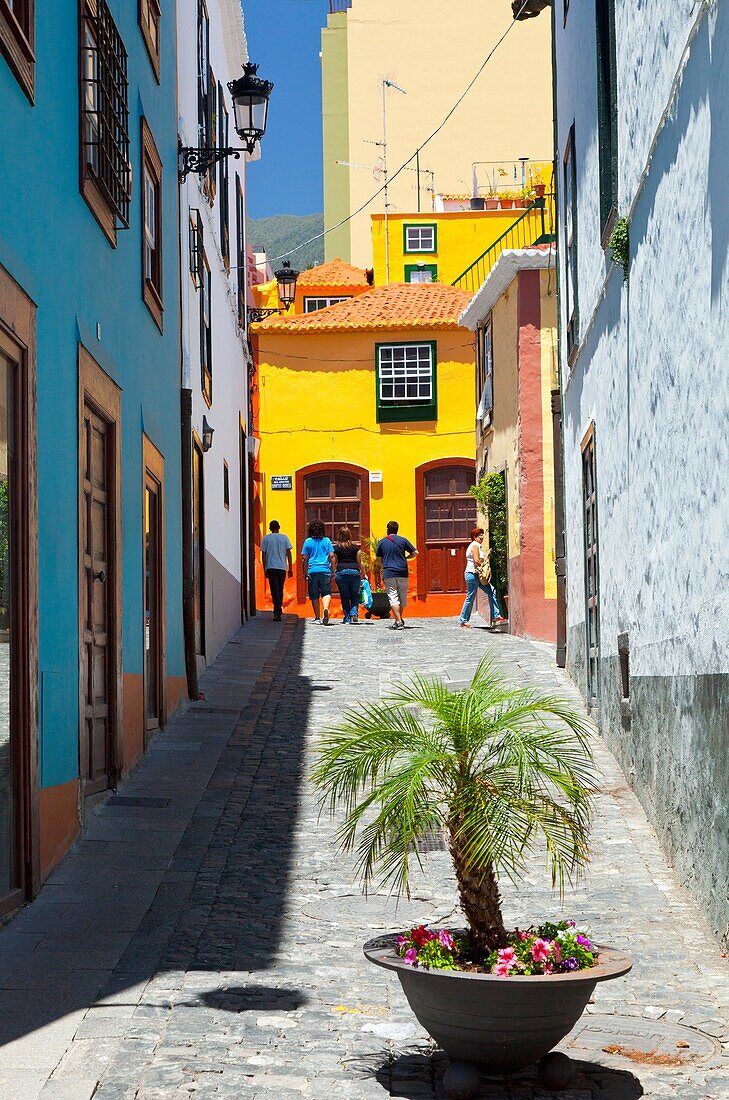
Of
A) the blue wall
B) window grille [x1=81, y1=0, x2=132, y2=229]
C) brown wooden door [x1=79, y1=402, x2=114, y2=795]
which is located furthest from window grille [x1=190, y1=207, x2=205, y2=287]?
brown wooden door [x1=79, y1=402, x2=114, y2=795]

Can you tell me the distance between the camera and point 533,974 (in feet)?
14.3

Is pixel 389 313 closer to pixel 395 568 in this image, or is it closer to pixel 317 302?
pixel 317 302

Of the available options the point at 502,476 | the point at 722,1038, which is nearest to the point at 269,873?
the point at 722,1038

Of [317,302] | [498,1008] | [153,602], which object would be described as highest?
[317,302]

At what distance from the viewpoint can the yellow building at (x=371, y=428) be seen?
3117cm

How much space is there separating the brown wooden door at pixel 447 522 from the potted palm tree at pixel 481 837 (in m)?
26.3

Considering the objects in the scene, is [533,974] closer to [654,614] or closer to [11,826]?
[11,826]

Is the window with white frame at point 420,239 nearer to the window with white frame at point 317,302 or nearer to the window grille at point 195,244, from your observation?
the window with white frame at point 317,302

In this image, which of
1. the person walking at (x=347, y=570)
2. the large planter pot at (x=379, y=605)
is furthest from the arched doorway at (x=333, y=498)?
the person walking at (x=347, y=570)

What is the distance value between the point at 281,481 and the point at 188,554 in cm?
1740

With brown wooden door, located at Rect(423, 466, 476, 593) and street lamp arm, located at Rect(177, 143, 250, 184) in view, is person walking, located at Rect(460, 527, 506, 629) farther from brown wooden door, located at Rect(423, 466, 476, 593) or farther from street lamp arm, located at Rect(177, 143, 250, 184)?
street lamp arm, located at Rect(177, 143, 250, 184)

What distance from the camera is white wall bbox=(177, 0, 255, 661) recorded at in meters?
14.9

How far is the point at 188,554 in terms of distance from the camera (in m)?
13.9

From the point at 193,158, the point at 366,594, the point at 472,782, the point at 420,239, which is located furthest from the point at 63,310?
the point at 420,239
